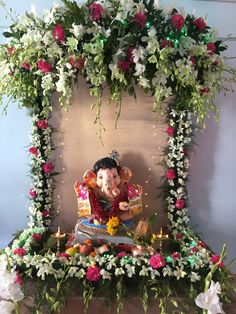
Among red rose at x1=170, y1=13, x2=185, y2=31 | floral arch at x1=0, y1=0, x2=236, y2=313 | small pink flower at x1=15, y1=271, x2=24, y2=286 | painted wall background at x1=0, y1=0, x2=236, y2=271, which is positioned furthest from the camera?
painted wall background at x1=0, y1=0, x2=236, y2=271

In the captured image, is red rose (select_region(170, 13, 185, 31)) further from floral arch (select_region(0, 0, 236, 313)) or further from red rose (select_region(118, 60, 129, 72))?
red rose (select_region(118, 60, 129, 72))

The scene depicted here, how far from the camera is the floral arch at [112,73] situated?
144 centimetres

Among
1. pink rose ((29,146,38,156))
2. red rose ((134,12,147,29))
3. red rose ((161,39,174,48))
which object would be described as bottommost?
pink rose ((29,146,38,156))

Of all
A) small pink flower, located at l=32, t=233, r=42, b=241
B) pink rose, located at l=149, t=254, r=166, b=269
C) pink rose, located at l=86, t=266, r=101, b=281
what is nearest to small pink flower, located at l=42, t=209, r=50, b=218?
small pink flower, located at l=32, t=233, r=42, b=241

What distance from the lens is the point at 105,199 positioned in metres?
1.82

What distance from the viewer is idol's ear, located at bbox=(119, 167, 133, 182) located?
183 cm

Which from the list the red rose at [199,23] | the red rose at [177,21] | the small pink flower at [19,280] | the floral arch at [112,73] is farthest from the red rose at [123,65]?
the small pink flower at [19,280]

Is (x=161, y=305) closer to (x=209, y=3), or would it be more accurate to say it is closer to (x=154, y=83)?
(x=154, y=83)

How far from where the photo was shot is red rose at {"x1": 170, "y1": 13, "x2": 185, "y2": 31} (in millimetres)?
1538

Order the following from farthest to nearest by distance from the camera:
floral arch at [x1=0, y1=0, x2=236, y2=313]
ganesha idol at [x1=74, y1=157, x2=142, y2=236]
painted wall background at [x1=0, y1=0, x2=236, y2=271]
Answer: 1. painted wall background at [x1=0, y1=0, x2=236, y2=271]
2. ganesha idol at [x1=74, y1=157, x2=142, y2=236]
3. floral arch at [x1=0, y1=0, x2=236, y2=313]

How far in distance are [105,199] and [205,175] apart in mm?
719

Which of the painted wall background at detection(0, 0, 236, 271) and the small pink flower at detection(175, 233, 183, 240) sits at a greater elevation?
the painted wall background at detection(0, 0, 236, 271)

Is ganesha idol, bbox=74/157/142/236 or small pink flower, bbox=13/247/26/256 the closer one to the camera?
small pink flower, bbox=13/247/26/256

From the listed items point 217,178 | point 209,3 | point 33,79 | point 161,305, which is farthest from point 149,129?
point 161,305
